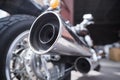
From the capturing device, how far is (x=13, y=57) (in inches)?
63.2

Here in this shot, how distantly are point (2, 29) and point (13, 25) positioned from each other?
7cm

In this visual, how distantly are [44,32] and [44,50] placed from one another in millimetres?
134

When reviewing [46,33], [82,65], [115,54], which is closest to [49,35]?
[46,33]

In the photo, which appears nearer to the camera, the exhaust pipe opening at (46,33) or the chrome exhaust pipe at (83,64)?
the exhaust pipe opening at (46,33)

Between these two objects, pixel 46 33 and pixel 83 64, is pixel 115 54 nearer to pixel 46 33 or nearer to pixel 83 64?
pixel 83 64

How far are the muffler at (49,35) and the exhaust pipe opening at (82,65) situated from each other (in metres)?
0.51

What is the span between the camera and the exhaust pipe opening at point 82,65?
2.04 metres

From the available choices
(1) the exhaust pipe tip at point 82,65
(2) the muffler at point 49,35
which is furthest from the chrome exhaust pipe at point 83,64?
(2) the muffler at point 49,35

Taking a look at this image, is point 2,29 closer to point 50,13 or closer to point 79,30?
point 50,13

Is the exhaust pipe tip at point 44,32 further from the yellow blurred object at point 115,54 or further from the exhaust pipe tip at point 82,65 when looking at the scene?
the yellow blurred object at point 115,54

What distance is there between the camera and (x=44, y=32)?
4.90 feet

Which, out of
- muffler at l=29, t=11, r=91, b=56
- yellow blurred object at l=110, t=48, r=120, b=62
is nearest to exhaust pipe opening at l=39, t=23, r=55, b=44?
muffler at l=29, t=11, r=91, b=56

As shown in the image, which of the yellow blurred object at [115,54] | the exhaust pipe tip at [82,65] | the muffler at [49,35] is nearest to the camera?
the muffler at [49,35]

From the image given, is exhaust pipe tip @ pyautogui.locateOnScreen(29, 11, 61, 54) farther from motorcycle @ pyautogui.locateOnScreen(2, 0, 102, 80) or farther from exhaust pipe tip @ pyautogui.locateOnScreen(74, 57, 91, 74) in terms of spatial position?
exhaust pipe tip @ pyautogui.locateOnScreen(74, 57, 91, 74)
